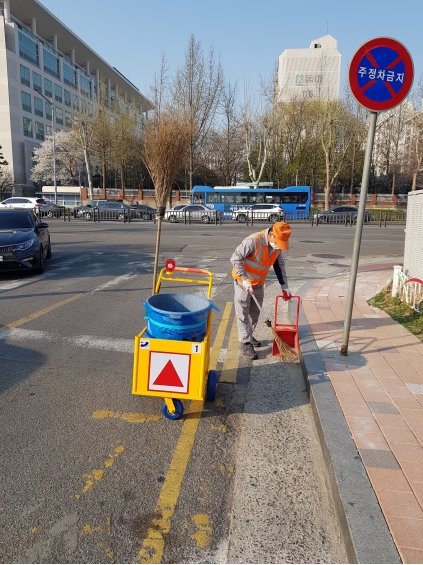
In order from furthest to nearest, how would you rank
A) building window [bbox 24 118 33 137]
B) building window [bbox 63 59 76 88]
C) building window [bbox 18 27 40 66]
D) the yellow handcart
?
building window [bbox 63 59 76 88] < building window [bbox 24 118 33 137] < building window [bbox 18 27 40 66] < the yellow handcart

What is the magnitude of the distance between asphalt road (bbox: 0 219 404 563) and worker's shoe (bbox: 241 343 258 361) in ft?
0.37

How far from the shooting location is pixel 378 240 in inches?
786

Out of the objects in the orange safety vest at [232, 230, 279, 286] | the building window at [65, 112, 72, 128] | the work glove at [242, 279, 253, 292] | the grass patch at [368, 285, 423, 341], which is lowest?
the grass patch at [368, 285, 423, 341]

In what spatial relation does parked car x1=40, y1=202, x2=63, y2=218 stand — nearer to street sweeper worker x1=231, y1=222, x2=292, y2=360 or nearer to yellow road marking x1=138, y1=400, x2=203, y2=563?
street sweeper worker x1=231, y1=222, x2=292, y2=360

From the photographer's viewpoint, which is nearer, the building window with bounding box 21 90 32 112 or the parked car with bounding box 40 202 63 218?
the parked car with bounding box 40 202 63 218

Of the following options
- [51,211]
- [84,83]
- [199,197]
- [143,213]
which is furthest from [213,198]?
[84,83]

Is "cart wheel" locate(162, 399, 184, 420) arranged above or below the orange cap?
below

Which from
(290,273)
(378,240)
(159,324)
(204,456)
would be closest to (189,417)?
(204,456)

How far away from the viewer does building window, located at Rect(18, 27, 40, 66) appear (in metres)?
52.9

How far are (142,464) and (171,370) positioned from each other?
726mm

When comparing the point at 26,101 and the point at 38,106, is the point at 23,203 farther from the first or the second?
the point at 38,106

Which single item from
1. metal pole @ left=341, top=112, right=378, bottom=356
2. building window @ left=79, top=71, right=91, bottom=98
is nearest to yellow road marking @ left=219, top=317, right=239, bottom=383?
metal pole @ left=341, top=112, right=378, bottom=356

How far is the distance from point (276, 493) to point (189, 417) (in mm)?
1138

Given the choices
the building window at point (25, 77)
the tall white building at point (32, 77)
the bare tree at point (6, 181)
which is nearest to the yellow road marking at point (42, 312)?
the tall white building at point (32, 77)
